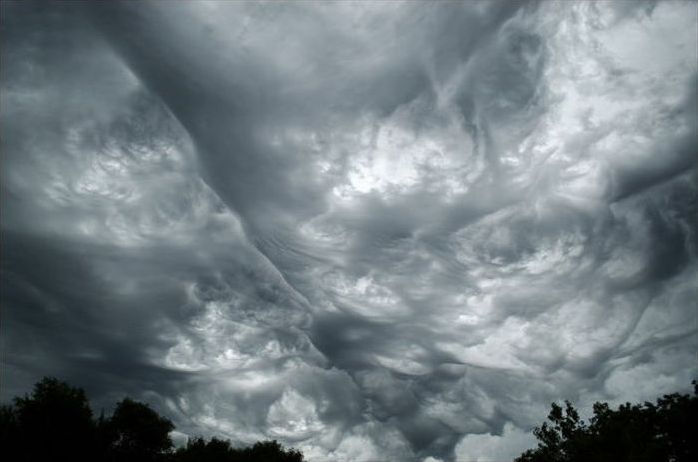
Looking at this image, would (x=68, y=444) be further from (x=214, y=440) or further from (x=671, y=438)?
(x=671, y=438)

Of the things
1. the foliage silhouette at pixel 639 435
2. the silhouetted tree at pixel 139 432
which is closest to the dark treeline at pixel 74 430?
the silhouetted tree at pixel 139 432

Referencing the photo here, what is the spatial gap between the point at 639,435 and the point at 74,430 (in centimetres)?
6700

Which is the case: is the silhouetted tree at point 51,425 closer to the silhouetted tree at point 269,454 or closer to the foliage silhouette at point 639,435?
the silhouetted tree at point 269,454

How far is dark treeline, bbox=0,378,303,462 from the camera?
45094mm

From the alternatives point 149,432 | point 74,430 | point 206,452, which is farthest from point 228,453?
point 74,430

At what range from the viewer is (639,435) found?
52.1 m

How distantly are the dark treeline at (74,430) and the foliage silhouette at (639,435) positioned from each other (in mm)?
61225

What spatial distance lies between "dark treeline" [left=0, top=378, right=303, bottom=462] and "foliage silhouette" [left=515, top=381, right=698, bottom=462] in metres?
61.2

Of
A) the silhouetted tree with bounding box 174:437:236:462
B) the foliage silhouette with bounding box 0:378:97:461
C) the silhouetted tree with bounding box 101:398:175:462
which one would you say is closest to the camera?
the foliage silhouette with bounding box 0:378:97:461

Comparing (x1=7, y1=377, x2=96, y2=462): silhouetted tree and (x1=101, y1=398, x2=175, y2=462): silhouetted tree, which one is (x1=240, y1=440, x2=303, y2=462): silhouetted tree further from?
(x1=7, y1=377, x2=96, y2=462): silhouetted tree

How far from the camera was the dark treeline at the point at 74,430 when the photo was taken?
45.1 meters

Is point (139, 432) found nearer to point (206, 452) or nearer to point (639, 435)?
point (206, 452)

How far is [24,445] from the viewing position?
A: 146 feet

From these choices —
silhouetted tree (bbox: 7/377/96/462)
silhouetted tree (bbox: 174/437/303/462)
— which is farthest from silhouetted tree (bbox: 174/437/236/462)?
silhouetted tree (bbox: 7/377/96/462)
